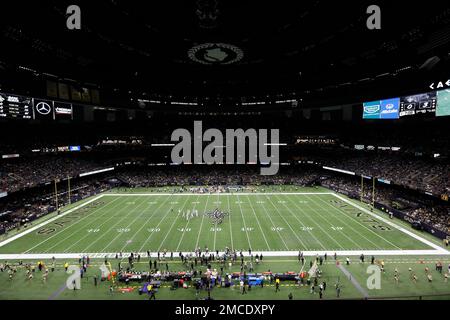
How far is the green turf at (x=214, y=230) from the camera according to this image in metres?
28.2

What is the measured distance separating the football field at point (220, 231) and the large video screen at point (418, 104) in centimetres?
1624

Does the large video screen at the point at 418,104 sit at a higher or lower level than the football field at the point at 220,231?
higher

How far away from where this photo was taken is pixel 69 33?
35812 mm

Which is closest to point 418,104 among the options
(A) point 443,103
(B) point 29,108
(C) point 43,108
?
(A) point 443,103

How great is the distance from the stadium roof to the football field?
22.4 meters

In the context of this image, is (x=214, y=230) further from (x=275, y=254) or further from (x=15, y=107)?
(x=15, y=107)

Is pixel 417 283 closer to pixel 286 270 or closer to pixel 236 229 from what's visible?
pixel 286 270

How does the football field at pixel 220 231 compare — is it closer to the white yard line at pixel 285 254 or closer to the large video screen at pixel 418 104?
the white yard line at pixel 285 254

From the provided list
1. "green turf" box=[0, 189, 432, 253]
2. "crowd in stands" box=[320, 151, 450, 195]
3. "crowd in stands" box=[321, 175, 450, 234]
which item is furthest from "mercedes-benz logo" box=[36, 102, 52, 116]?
"crowd in stands" box=[320, 151, 450, 195]

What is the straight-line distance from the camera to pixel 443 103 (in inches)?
1471

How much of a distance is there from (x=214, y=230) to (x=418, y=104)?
35.4m

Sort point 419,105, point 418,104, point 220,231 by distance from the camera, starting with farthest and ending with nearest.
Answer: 1. point 418,104
2. point 419,105
3. point 220,231

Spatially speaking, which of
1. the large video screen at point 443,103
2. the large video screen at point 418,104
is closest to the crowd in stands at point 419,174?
the large video screen at point 443,103

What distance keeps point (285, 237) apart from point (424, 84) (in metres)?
30.9
